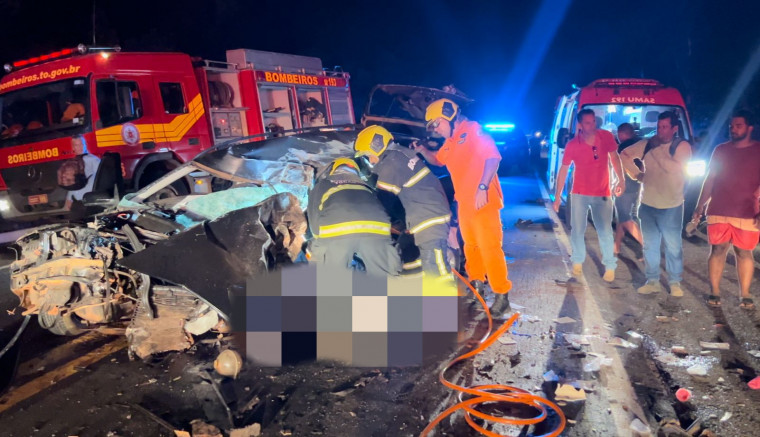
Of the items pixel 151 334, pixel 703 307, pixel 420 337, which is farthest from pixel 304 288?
pixel 703 307

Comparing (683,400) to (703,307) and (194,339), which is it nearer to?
(703,307)

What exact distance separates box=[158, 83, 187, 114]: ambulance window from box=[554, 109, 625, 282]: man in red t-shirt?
6.02 meters

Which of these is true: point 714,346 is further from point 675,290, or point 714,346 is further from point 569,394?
point 569,394

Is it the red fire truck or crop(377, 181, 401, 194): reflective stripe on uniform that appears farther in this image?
the red fire truck

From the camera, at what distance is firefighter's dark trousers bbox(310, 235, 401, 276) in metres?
3.27

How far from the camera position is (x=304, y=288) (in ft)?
11.1

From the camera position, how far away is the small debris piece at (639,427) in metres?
2.63

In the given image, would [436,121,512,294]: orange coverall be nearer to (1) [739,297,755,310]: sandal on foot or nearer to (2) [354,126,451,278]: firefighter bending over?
(2) [354,126,451,278]: firefighter bending over

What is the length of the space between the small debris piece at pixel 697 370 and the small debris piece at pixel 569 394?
30.5 inches

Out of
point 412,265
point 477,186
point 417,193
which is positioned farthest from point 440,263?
point 477,186

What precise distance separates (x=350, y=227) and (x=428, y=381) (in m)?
1.11

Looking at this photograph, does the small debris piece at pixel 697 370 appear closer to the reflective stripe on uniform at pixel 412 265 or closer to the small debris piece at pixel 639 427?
the small debris piece at pixel 639 427

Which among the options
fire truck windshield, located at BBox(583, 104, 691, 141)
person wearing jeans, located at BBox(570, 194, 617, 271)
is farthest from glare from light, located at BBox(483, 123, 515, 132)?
person wearing jeans, located at BBox(570, 194, 617, 271)

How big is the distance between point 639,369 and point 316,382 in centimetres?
209
